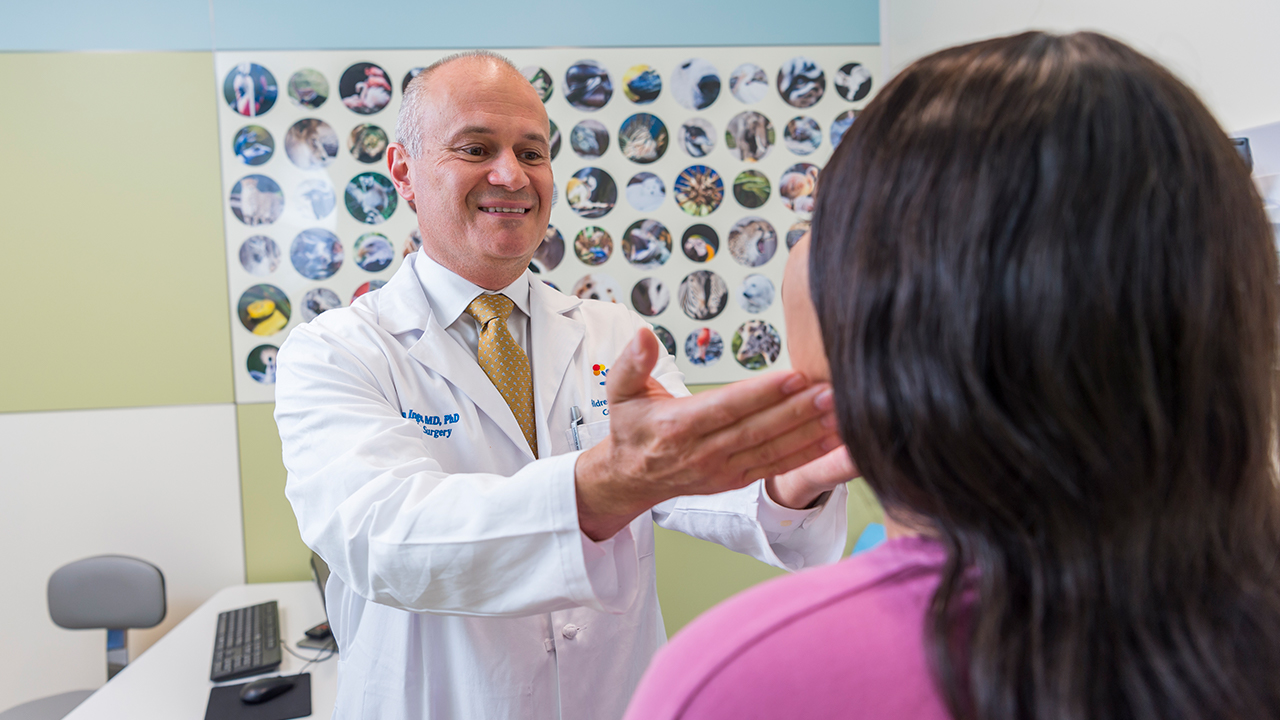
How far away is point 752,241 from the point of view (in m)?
2.32

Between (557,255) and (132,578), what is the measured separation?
1.50 metres

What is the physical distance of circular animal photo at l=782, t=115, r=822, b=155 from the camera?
7.55ft

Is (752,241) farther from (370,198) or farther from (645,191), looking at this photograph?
(370,198)

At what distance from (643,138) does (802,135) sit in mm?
514

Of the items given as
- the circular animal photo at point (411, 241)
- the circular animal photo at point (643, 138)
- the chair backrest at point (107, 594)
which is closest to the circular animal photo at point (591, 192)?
the circular animal photo at point (643, 138)

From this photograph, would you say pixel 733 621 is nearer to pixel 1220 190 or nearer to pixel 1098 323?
pixel 1098 323

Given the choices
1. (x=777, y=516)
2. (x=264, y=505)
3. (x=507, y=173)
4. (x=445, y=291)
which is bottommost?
(x=264, y=505)

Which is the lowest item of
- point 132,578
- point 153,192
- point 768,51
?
point 132,578

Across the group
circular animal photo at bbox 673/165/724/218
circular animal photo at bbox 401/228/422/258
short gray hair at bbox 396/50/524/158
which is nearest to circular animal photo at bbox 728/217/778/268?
circular animal photo at bbox 673/165/724/218

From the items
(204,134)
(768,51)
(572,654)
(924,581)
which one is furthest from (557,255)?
(924,581)

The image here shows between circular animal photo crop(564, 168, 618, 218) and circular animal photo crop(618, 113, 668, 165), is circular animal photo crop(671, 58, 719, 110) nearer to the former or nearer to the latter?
circular animal photo crop(618, 113, 668, 165)

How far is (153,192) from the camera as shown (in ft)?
6.92

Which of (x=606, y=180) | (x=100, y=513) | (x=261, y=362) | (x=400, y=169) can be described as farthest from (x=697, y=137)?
(x=100, y=513)

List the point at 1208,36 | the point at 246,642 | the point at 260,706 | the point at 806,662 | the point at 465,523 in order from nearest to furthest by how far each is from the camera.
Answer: the point at 806,662 < the point at 465,523 < the point at 1208,36 < the point at 260,706 < the point at 246,642
